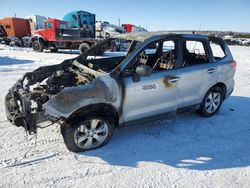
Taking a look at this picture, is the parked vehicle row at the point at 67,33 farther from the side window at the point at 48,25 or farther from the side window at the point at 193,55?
the side window at the point at 193,55

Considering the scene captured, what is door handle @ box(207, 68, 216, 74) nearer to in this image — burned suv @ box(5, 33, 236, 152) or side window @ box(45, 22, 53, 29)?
burned suv @ box(5, 33, 236, 152)

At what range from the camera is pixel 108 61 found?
5441 millimetres

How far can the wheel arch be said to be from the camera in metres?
3.56

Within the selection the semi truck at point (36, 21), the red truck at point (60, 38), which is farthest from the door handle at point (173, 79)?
the semi truck at point (36, 21)

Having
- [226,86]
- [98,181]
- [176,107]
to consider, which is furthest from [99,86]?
[226,86]

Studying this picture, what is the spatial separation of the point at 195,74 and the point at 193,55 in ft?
2.95

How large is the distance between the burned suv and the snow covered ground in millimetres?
331

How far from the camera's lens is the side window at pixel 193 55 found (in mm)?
4751

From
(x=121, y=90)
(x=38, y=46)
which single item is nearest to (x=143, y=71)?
(x=121, y=90)

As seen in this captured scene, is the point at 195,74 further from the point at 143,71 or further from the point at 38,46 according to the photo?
the point at 38,46

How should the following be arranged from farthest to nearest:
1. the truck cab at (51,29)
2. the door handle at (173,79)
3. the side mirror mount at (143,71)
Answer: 1. the truck cab at (51,29)
2. the door handle at (173,79)
3. the side mirror mount at (143,71)

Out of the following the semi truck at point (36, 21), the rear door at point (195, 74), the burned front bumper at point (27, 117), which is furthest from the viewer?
the semi truck at point (36, 21)

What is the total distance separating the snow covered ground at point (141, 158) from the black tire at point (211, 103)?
0.31 m

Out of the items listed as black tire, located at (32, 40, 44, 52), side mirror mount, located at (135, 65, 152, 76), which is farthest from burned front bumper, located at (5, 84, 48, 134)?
black tire, located at (32, 40, 44, 52)
